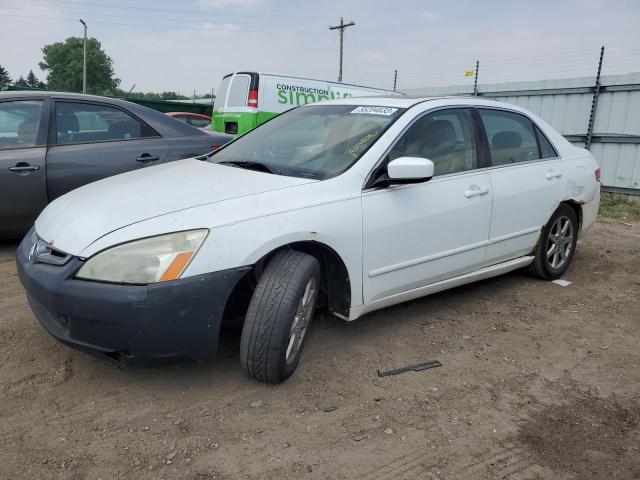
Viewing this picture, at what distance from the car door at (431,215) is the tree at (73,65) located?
86.4m

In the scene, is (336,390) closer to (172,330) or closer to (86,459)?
(172,330)

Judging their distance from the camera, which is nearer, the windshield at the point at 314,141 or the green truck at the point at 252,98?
the windshield at the point at 314,141

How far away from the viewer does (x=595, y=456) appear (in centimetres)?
225

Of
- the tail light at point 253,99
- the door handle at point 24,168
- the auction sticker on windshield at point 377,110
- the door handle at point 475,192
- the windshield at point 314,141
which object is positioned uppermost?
the tail light at point 253,99

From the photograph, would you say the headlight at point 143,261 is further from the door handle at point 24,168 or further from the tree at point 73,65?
the tree at point 73,65

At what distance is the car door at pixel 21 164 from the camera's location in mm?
4480

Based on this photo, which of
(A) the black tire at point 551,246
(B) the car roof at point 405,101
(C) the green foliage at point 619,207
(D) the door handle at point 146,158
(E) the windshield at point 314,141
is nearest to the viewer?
(E) the windshield at point 314,141

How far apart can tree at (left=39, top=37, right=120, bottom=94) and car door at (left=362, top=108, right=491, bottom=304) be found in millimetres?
86419

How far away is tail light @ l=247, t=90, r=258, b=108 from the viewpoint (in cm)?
958

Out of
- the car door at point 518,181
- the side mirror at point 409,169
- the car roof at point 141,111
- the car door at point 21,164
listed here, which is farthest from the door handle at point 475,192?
the car door at point 21,164

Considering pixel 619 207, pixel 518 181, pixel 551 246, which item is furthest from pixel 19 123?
pixel 619 207

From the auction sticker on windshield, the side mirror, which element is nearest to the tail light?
the auction sticker on windshield

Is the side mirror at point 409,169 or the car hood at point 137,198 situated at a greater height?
the side mirror at point 409,169

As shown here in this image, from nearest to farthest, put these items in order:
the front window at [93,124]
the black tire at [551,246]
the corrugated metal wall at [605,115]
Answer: the black tire at [551,246] < the front window at [93,124] < the corrugated metal wall at [605,115]
